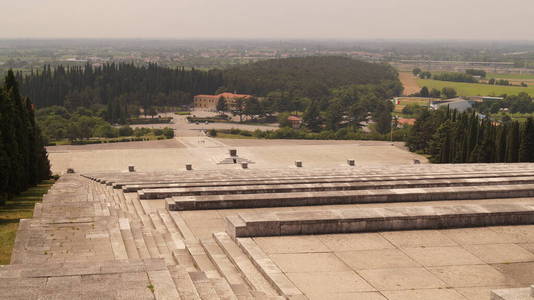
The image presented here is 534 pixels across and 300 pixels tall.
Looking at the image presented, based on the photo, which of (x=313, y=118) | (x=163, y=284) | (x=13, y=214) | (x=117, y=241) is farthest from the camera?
(x=313, y=118)

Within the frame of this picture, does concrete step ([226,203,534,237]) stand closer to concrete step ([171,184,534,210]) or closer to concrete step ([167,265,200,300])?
concrete step ([167,265,200,300])

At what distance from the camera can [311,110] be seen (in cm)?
12231

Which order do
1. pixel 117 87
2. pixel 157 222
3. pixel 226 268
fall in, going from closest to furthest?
pixel 226 268 → pixel 157 222 → pixel 117 87

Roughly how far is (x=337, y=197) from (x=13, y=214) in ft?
43.0

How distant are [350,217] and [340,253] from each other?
5.35ft

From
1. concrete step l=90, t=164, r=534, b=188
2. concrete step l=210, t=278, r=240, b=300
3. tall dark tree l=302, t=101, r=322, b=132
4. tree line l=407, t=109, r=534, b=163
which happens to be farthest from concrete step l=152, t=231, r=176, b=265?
tall dark tree l=302, t=101, r=322, b=132

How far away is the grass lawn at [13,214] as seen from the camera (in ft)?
55.3

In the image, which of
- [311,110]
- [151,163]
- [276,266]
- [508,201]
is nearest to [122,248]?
[276,266]

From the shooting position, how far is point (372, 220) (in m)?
14.2

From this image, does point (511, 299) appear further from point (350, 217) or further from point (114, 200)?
point (114, 200)

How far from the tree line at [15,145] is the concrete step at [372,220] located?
1586 centimetres

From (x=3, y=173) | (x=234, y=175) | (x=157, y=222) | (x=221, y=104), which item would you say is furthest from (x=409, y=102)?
(x=157, y=222)

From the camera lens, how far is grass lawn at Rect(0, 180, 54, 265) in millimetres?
16853

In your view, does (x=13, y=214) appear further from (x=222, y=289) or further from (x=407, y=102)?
(x=407, y=102)
